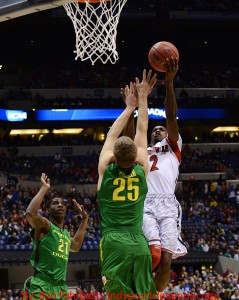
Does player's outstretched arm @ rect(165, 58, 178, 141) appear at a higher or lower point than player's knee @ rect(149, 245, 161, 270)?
higher

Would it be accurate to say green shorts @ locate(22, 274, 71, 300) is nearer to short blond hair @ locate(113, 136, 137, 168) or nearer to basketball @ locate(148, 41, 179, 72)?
short blond hair @ locate(113, 136, 137, 168)

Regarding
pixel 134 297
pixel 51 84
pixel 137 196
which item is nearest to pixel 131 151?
pixel 137 196

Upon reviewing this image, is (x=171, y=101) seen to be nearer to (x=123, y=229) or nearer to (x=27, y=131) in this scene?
(x=123, y=229)

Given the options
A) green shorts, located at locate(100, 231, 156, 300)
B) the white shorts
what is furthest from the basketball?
green shorts, located at locate(100, 231, 156, 300)

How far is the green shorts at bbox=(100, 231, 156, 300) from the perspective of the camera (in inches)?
199

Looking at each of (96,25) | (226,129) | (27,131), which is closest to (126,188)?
(96,25)

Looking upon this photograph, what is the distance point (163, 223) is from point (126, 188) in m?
1.46

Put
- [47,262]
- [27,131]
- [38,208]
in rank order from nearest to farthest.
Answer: [38,208] → [47,262] → [27,131]

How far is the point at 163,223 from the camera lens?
6.47m

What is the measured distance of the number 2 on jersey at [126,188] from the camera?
16.7 feet

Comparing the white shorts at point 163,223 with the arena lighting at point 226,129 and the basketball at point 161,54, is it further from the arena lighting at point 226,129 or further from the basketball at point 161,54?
the arena lighting at point 226,129

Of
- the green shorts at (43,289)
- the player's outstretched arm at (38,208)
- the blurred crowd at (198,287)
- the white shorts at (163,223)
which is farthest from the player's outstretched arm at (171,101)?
the blurred crowd at (198,287)

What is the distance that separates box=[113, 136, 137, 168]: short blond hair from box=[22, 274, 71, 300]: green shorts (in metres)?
1.97

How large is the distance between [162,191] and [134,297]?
1.69m
